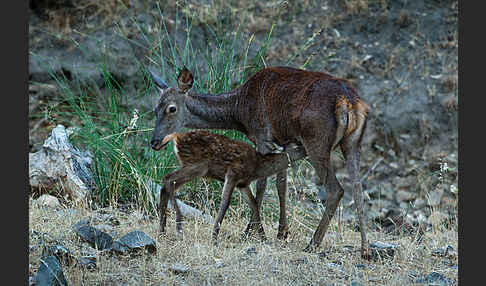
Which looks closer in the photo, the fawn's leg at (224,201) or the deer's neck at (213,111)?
the fawn's leg at (224,201)

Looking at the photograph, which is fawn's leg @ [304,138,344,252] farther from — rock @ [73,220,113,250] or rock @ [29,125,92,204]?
rock @ [29,125,92,204]

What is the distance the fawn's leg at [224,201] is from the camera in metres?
7.26

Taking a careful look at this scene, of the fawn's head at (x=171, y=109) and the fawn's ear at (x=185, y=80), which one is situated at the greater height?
the fawn's ear at (x=185, y=80)

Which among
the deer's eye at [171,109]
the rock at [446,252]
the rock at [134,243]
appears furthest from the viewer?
the deer's eye at [171,109]

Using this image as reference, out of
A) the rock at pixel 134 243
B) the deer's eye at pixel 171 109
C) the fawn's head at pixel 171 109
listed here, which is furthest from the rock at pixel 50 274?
the deer's eye at pixel 171 109

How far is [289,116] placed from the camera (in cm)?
736

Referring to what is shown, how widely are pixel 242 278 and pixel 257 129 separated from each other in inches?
85.4

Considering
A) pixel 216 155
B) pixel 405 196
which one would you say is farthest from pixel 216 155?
pixel 405 196

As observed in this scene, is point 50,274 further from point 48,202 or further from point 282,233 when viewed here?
point 48,202

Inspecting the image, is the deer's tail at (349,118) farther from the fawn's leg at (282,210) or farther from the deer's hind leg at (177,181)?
the deer's hind leg at (177,181)

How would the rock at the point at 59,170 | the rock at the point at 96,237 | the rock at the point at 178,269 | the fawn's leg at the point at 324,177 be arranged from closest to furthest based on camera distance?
the rock at the point at 178,269 < the rock at the point at 96,237 < the fawn's leg at the point at 324,177 < the rock at the point at 59,170

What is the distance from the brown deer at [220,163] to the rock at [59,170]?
5.52ft

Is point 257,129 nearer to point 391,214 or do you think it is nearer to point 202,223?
point 202,223

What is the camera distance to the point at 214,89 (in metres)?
9.47
